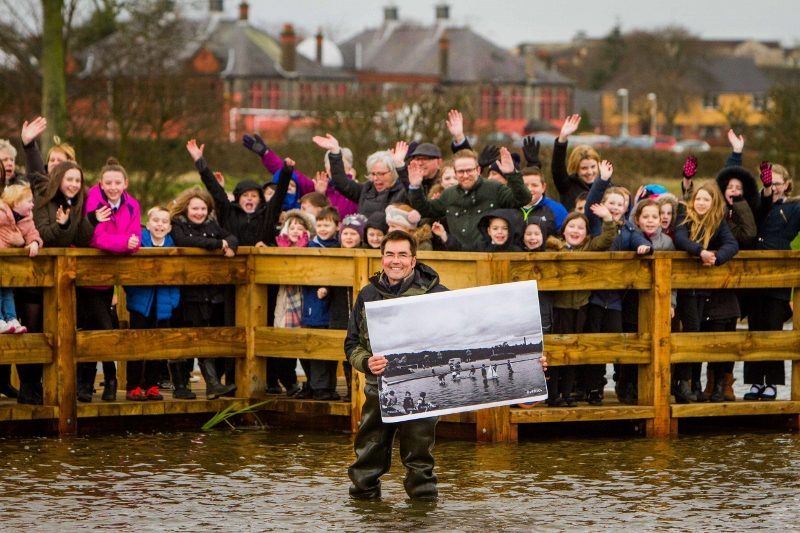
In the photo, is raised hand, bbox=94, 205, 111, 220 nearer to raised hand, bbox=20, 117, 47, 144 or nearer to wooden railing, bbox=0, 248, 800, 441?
wooden railing, bbox=0, 248, 800, 441

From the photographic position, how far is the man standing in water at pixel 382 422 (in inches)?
401

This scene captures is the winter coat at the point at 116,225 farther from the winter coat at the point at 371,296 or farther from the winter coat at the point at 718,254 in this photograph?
the winter coat at the point at 718,254

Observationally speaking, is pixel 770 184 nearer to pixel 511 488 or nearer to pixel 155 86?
pixel 511 488

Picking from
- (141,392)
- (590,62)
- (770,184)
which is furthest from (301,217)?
(590,62)

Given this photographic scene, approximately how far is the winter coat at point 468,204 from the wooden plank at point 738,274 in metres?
1.36

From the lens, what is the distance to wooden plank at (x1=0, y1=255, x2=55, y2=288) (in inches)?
501

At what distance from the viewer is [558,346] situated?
12852 mm

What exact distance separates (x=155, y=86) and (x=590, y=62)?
127820mm

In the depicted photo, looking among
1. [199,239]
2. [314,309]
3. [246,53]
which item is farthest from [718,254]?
[246,53]

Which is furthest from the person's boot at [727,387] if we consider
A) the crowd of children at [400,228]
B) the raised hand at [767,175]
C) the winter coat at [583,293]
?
the raised hand at [767,175]

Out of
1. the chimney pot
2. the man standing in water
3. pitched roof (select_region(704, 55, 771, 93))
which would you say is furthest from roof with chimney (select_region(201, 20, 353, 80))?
the man standing in water

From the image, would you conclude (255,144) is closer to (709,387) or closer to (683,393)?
(683,393)

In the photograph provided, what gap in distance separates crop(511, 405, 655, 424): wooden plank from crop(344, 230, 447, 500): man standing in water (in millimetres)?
2316

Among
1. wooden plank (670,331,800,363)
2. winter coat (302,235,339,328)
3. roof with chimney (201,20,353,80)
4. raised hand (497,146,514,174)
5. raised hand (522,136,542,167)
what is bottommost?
wooden plank (670,331,800,363)
